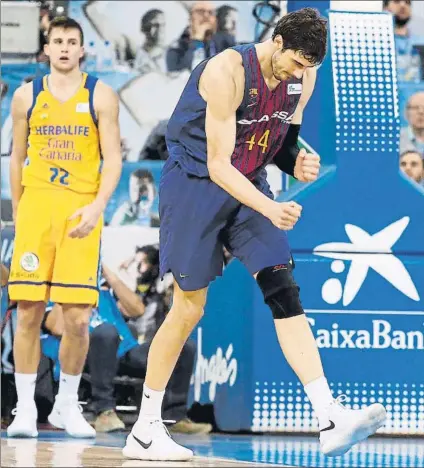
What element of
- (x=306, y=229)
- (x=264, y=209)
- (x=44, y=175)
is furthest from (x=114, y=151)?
(x=264, y=209)

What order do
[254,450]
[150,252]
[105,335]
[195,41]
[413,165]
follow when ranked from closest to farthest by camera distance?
[254,450] < [105,335] < [150,252] < [413,165] < [195,41]

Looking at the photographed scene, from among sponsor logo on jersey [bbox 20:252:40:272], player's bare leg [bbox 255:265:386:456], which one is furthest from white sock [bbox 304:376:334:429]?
sponsor logo on jersey [bbox 20:252:40:272]

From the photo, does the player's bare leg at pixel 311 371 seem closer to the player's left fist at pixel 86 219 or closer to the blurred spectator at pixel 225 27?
the player's left fist at pixel 86 219

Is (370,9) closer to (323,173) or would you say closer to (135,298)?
(323,173)

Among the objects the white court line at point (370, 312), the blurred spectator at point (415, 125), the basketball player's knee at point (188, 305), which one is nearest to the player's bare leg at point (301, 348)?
the basketball player's knee at point (188, 305)

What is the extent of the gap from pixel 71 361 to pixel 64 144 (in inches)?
39.4

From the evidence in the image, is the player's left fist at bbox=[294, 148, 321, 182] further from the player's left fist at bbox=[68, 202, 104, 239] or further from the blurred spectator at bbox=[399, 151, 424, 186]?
the blurred spectator at bbox=[399, 151, 424, 186]

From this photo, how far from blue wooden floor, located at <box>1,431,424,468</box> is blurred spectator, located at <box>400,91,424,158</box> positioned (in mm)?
2290

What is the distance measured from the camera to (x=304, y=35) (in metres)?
4.14

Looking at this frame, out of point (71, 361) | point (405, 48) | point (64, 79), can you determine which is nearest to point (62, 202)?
point (64, 79)

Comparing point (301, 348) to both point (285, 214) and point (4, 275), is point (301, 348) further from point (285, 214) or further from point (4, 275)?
point (4, 275)

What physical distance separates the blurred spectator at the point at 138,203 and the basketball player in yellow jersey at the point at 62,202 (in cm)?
133

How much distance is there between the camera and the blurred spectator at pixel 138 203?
284 inches

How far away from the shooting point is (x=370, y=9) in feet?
21.2
